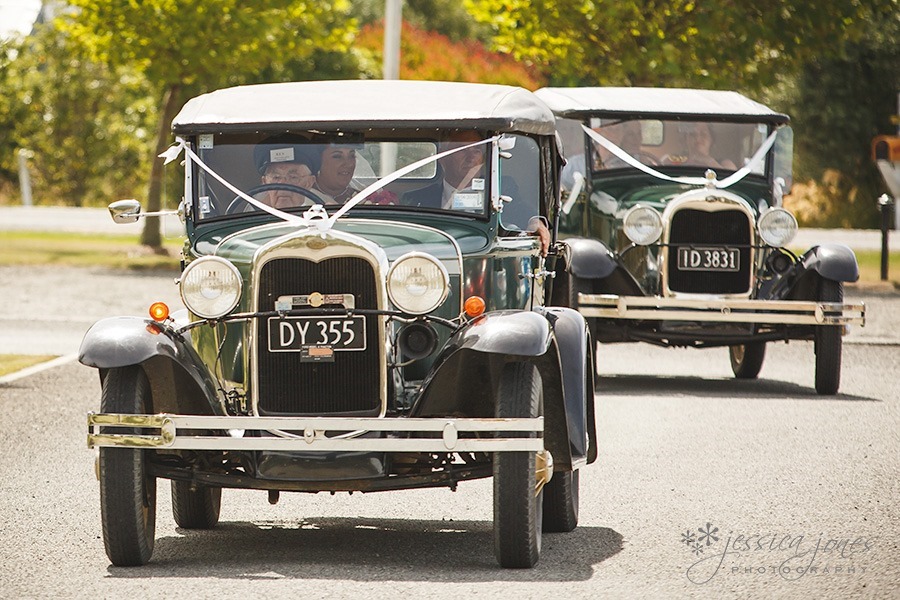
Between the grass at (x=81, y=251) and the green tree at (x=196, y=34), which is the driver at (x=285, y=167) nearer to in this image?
the grass at (x=81, y=251)

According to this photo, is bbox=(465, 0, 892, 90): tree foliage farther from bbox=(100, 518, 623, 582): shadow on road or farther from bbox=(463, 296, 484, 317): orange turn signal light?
bbox=(463, 296, 484, 317): orange turn signal light

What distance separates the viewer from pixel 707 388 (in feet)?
44.6

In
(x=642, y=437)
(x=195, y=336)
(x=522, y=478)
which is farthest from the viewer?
(x=642, y=437)

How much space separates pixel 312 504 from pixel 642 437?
9.68ft

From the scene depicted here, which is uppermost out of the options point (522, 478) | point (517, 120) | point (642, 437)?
point (517, 120)

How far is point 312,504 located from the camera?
8.29 metres

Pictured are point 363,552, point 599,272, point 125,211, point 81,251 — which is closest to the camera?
point 363,552

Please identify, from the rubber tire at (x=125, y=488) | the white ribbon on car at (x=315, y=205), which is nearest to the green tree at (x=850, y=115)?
the white ribbon on car at (x=315, y=205)

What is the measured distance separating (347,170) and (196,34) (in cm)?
1850

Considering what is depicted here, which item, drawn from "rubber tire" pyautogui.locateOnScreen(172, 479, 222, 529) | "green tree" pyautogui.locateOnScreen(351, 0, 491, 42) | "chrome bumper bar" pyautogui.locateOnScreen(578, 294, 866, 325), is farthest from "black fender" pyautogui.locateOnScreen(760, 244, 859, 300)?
"green tree" pyautogui.locateOnScreen(351, 0, 491, 42)

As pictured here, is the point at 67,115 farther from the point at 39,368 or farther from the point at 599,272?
the point at 599,272

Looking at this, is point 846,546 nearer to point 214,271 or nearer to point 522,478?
point 522,478

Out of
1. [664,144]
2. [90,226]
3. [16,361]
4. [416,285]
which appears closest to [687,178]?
[664,144]

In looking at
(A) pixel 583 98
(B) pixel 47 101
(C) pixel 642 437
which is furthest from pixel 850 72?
(C) pixel 642 437
